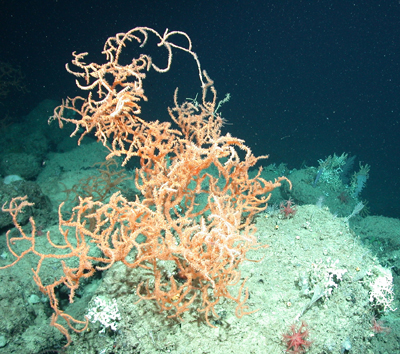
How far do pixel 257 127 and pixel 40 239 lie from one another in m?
19.9

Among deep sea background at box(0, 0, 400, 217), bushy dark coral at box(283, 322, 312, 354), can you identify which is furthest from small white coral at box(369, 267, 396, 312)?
deep sea background at box(0, 0, 400, 217)

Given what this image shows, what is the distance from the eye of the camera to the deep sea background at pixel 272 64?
15.7 metres

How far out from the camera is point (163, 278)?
277 cm

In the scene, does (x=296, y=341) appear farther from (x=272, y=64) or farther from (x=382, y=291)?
(x=272, y=64)

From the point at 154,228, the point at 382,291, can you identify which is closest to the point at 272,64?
the point at 382,291

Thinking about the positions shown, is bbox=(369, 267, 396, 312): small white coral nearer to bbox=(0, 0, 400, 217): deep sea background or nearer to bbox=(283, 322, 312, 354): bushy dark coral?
bbox=(283, 322, 312, 354): bushy dark coral

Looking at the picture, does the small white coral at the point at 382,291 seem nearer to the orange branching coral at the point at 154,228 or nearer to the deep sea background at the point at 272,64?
the orange branching coral at the point at 154,228

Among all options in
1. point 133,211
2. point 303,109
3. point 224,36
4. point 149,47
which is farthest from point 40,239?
point 303,109

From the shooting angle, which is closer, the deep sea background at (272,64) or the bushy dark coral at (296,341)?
the bushy dark coral at (296,341)

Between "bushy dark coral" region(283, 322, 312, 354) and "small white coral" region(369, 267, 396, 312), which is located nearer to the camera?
"bushy dark coral" region(283, 322, 312, 354)

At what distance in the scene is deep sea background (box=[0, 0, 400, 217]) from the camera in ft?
51.5

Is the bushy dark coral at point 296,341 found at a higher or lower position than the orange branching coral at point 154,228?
lower

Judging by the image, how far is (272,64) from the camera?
98.1ft

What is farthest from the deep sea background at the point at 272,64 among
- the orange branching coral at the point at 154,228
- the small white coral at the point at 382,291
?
the orange branching coral at the point at 154,228
